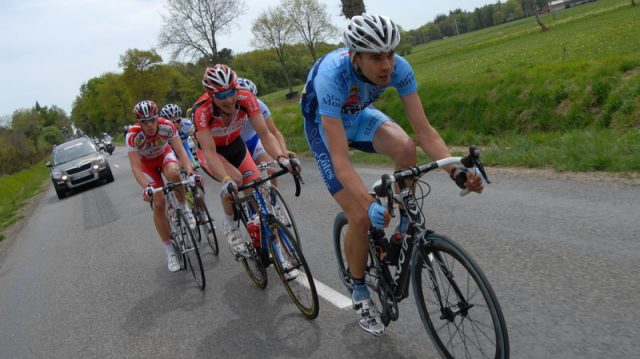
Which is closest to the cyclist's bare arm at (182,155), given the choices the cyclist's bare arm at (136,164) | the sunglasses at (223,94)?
the cyclist's bare arm at (136,164)

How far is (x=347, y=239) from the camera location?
3.60 metres

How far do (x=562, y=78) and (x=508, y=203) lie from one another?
19.0ft

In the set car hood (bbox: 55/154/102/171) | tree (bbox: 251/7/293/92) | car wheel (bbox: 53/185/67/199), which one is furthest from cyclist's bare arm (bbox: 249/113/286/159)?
tree (bbox: 251/7/293/92)

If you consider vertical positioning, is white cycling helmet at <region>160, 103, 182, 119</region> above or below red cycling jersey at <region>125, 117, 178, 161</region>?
above

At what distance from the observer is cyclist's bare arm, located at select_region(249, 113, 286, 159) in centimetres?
531

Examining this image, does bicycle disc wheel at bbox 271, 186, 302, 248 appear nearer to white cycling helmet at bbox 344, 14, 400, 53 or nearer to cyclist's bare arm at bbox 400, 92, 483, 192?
cyclist's bare arm at bbox 400, 92, 483, 192

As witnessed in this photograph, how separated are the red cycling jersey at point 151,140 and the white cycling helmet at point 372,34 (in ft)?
13.5

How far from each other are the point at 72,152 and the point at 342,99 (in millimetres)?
19649

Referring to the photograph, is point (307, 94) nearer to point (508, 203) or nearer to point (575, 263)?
point (575, 263)

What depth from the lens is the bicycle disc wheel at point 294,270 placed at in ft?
13.9

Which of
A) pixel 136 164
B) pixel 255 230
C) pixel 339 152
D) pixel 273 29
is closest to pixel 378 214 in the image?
pixel 339 152

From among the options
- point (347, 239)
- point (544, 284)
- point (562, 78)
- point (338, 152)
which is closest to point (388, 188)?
point (338, 152)

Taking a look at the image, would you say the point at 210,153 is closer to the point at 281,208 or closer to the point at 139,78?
the point at 281,208

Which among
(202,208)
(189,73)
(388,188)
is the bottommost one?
(202,208)
